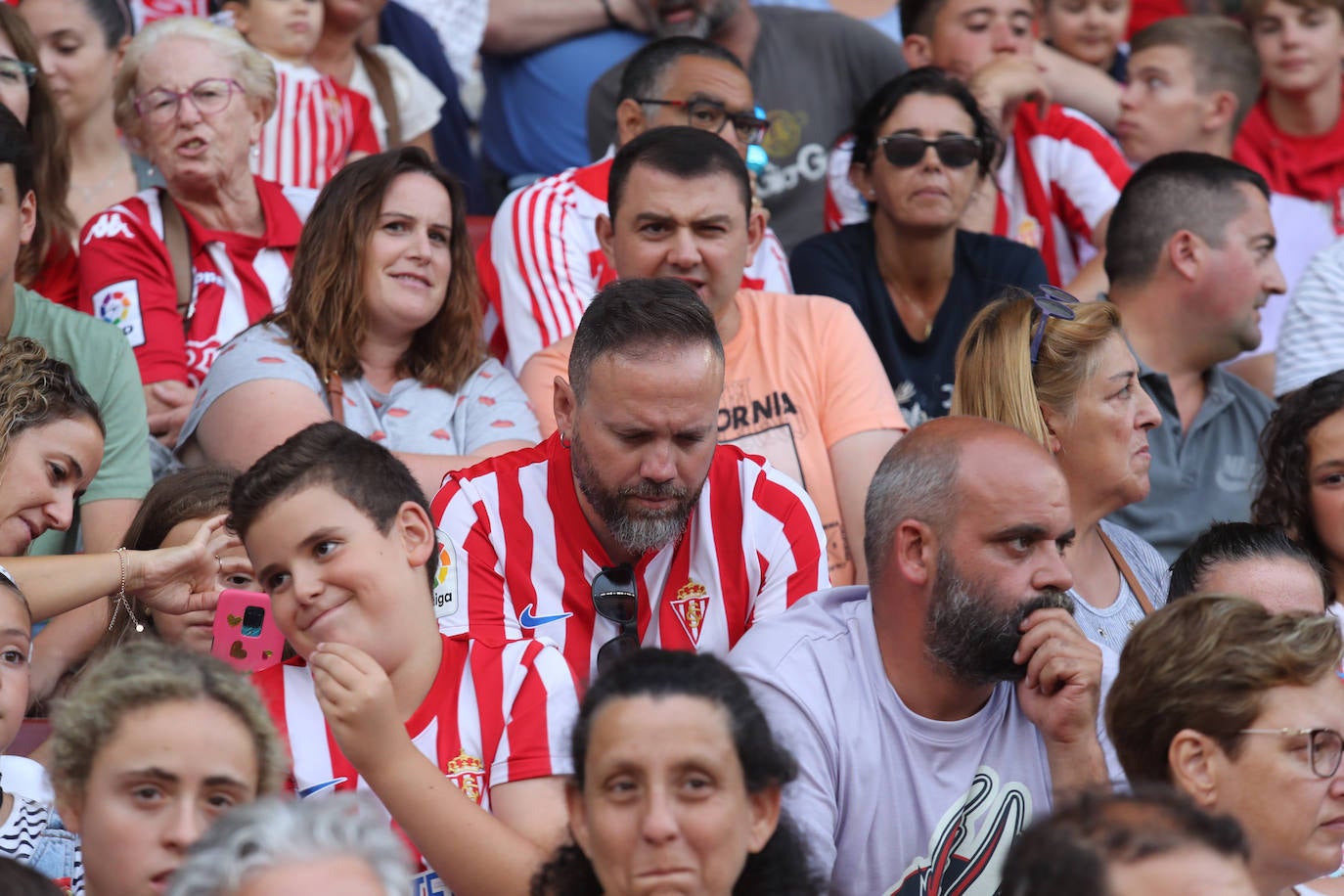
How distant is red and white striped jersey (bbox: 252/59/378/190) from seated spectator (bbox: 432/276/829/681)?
2.25 metres

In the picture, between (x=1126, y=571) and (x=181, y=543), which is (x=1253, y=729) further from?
(x=181, y=543)

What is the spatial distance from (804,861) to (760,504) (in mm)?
1188

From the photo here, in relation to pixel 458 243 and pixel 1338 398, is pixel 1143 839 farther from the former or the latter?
pixel 458 243

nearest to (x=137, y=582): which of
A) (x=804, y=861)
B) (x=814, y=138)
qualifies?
(x=804, y=861)

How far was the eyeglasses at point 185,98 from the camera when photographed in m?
4.68

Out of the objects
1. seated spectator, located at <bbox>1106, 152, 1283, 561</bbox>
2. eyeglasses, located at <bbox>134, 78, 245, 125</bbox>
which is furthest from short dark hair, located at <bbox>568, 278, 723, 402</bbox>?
seated spectator, located at <bbox>1106, 152, 1283, 561</bbox>

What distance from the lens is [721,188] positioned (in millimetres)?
4348

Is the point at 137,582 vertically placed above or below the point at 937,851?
above

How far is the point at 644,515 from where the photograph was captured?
10.9 ft

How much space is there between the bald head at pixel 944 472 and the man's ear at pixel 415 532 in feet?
2.76

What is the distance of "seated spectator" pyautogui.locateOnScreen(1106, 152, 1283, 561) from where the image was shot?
4.85 metres

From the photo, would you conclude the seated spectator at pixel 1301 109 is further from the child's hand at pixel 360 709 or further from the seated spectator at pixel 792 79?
the child's hand at pixel 360 709

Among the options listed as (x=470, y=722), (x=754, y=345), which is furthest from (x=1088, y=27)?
(x=470, y=722)

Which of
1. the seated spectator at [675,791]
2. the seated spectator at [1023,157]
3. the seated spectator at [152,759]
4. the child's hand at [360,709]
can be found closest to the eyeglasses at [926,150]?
the seated spectator at [1023,157]
